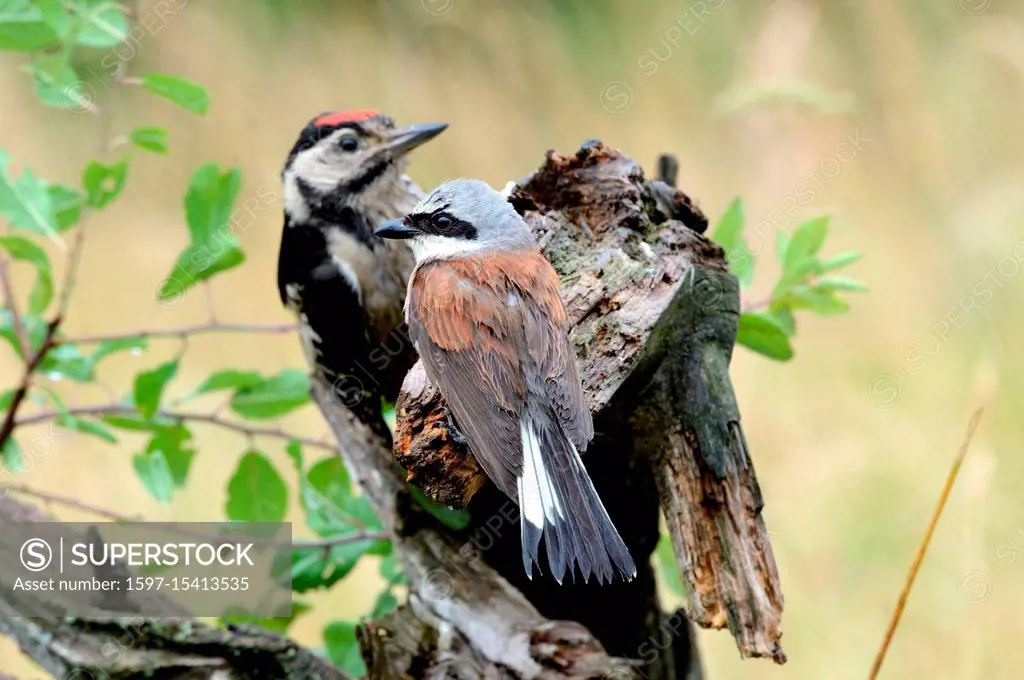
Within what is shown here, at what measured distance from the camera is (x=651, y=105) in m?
5.89

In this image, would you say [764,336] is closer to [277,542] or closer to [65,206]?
[277,542]

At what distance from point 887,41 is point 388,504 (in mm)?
4395

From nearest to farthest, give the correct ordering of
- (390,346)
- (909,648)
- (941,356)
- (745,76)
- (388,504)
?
(388,504)
(390,346)
(909,648)
(941,356)
(745,76)

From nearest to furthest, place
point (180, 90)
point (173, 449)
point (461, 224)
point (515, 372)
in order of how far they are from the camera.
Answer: point (515, 372)
point (461, 224)
point (180, 90)
point (173, 449)

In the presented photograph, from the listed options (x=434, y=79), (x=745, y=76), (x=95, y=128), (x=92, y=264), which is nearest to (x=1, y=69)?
(x=95, y=128)

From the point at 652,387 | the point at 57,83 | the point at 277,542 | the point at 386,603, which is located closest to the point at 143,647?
the point at 277,542

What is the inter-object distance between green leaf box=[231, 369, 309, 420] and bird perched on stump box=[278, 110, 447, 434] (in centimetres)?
8

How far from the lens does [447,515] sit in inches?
99.0

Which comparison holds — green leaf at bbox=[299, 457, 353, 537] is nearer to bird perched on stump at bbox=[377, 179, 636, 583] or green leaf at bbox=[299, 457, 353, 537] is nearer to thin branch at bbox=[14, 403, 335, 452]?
thin branch at bbox=[14, 403, 335, 452]

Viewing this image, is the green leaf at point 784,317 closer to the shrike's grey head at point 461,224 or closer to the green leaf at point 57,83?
the shrike's grey head at point 461,224

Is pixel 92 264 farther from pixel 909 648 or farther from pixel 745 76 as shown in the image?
pixel 909 648

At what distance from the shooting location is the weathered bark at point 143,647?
7.07ft

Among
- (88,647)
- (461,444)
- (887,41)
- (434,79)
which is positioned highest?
(887,41)

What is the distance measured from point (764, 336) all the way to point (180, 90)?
157 centimetres
